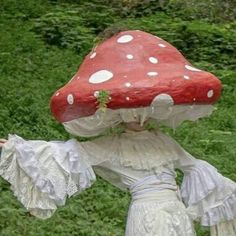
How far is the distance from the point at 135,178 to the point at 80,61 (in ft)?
18.5

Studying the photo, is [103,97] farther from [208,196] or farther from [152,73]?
[208,196]

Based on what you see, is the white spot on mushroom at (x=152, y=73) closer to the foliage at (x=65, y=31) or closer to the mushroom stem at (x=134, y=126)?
the mushroom stem at (x=134, y=126)

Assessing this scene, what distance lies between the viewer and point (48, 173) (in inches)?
130

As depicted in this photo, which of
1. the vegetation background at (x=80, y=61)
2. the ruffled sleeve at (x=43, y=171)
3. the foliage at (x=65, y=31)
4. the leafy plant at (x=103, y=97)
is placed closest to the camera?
the leafy plant at (x=103, y=97)

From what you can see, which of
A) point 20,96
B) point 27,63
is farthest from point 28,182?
point 27,63

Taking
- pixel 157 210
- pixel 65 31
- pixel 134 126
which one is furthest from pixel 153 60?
pixel 65 31

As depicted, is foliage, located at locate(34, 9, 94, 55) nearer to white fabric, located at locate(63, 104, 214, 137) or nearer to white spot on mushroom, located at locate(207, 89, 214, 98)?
white fabric, located at locate(63, 104, 214, 137)

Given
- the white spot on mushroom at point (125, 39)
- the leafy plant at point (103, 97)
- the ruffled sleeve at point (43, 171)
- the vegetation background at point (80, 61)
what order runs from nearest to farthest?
the leafy plant at point (103, 97) → the ruffled sleeve at point (43, 171) → the white spot on mushroom at point (125, 39) → the vegetation background at point (80, 61)

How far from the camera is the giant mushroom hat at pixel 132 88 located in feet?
10.4

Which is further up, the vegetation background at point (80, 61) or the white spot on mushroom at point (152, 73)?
the white spot on mushroom at point (152, 73)

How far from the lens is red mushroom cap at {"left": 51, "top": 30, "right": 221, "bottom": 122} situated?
3.16 m

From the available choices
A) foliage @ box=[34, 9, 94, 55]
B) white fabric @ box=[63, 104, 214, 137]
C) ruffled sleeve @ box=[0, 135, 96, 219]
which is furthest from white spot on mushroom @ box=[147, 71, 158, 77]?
foliage @ box=[34, 9, 94, 55]

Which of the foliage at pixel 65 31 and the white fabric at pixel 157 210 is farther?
the foliage at pixel 65 31

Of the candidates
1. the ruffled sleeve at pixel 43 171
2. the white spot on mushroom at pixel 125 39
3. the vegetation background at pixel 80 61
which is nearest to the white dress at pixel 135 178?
the ruffled sleeve at pixel 43 171
